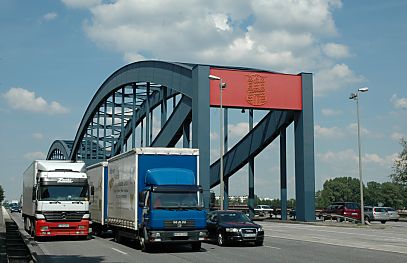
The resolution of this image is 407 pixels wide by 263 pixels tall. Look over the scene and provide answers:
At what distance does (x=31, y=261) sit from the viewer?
1487cm

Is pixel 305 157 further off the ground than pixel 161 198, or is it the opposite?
pixel 305 157

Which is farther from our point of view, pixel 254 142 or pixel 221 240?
pixel 254 142

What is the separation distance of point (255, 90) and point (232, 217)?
20.3m

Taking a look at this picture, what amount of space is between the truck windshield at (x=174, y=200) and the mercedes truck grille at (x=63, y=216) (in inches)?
267

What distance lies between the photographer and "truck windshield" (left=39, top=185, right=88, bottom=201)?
2498 centimetres

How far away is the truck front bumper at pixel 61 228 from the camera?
24.7 metres

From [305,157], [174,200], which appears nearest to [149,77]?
[305,157]

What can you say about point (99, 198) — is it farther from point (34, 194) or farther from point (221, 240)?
point (221, 240)

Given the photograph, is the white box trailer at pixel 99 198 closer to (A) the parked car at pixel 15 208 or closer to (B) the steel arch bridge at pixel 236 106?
(B) the steel arch bridge at pixel 236 106

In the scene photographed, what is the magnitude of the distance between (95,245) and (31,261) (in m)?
8.17

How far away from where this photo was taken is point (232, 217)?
2388cm

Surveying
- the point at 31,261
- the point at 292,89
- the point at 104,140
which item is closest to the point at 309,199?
the point at 292,89

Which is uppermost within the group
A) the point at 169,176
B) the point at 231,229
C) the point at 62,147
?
the point at 62,147

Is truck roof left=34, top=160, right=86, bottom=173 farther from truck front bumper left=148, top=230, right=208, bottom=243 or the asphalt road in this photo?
truck front bumper left=148, top=230, right=208, bottom=243
